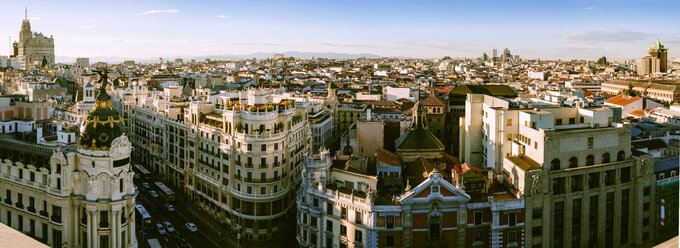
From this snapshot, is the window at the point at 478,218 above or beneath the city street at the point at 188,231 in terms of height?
above

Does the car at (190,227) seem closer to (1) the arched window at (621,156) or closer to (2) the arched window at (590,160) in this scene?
(2) the arched window at (590,160)

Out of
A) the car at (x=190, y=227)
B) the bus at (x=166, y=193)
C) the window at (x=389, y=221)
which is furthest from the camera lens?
the bus at (x=166, y=193)

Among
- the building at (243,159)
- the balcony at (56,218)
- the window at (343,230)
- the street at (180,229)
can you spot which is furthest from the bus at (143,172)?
the window at (343,230)

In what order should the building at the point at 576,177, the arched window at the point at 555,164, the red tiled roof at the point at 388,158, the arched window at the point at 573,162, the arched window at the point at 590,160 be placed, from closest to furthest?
the building at the point at 576,177
the arched window at the point at 555,164
the arched window at the point at 573,162
the arched window at the point at 590,160
the red tiled roof at the point at 388,158

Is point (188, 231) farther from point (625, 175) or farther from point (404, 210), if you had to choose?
point (625, 175)

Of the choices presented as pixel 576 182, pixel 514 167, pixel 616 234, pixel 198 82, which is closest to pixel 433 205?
pixel 514 167

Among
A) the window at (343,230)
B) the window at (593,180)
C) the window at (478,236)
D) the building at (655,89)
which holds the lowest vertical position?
the window at (478,236)

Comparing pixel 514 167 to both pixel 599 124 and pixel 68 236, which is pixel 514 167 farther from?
pixel 68 236

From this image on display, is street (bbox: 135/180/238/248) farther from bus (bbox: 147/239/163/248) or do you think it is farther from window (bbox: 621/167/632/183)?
window (bbox: 621/167/632/183)
